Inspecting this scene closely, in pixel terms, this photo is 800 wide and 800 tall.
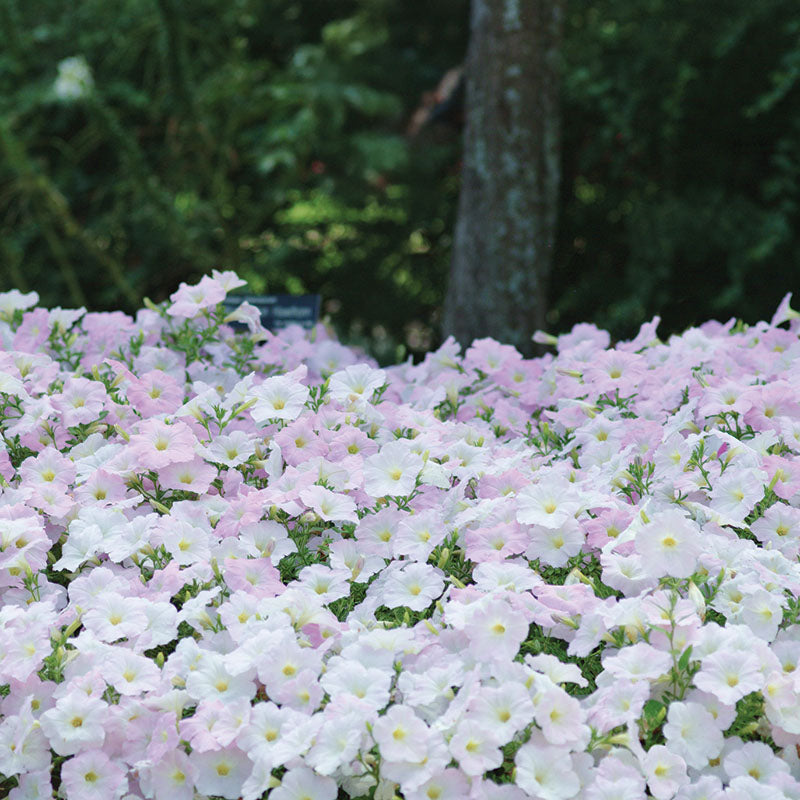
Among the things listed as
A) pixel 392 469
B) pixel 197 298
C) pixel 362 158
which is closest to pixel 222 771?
pixel 392 469

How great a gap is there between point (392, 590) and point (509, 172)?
8.12ft

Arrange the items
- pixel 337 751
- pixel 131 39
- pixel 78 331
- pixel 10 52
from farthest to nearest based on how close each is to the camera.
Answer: pixel 131 39 < pixel 10 52 < pixel 78 331 < pixel 337 751

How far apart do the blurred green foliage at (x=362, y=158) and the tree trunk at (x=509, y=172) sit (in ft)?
1.82

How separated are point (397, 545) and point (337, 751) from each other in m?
0.37

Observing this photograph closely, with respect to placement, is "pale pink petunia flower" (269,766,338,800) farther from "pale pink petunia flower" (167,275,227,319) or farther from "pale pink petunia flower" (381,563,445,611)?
"pale pink petunia flower" (167,275,227,319)

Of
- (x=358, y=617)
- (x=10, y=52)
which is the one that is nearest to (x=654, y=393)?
(x=358, y=617)

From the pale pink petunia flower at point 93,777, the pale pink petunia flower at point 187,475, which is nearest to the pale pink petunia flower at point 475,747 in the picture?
the pale pink petunia flower at point 93,777

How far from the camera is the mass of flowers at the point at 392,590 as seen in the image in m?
1.08

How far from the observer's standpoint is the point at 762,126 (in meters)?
4.48

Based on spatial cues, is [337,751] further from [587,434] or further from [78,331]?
[78,331]

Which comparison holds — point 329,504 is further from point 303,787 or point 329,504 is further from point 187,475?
point 303,787

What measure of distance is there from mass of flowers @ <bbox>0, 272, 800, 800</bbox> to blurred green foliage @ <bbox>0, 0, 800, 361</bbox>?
97.1 inches

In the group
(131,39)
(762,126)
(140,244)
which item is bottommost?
(140,244)

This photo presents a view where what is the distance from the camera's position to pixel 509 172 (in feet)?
11.4
